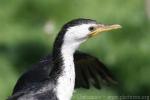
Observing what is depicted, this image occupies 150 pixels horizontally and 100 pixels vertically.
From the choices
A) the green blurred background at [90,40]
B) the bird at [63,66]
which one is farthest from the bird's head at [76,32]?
the green blurred background at [90,40]

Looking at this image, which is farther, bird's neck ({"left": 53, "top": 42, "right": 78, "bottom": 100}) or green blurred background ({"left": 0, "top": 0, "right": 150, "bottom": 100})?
green blurred background ({"left": 0, "top": 0, "right": 150, "bottom": 100})

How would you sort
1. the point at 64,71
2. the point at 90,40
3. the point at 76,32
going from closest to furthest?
the point at 76,32 < the point at 64,71 < the point at 90,40

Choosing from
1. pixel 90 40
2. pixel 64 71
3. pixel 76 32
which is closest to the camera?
pixel 76 32

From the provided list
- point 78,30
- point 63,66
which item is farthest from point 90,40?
point 78,30

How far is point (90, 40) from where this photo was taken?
973cm

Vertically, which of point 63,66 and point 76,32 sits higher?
point 76,32

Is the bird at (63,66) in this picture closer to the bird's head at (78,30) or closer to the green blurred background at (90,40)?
the bird's head at (78,30)

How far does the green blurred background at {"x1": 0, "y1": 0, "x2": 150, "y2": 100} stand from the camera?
960 centimetres

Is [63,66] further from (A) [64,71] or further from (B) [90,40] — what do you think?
(B) [90,40]

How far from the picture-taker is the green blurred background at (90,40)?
378 inches

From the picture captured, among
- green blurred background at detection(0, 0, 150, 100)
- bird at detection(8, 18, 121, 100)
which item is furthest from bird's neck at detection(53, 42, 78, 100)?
green blurred background at detection(0, 0, 150, 100)

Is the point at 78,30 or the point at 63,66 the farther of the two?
the point at 63,66

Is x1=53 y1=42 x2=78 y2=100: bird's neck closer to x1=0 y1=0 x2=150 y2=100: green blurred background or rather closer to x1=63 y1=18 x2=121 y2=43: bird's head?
x1=63 y1=18 x2=121 y2=43: bird's head

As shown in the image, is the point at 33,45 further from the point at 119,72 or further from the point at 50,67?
the point at 50,67
